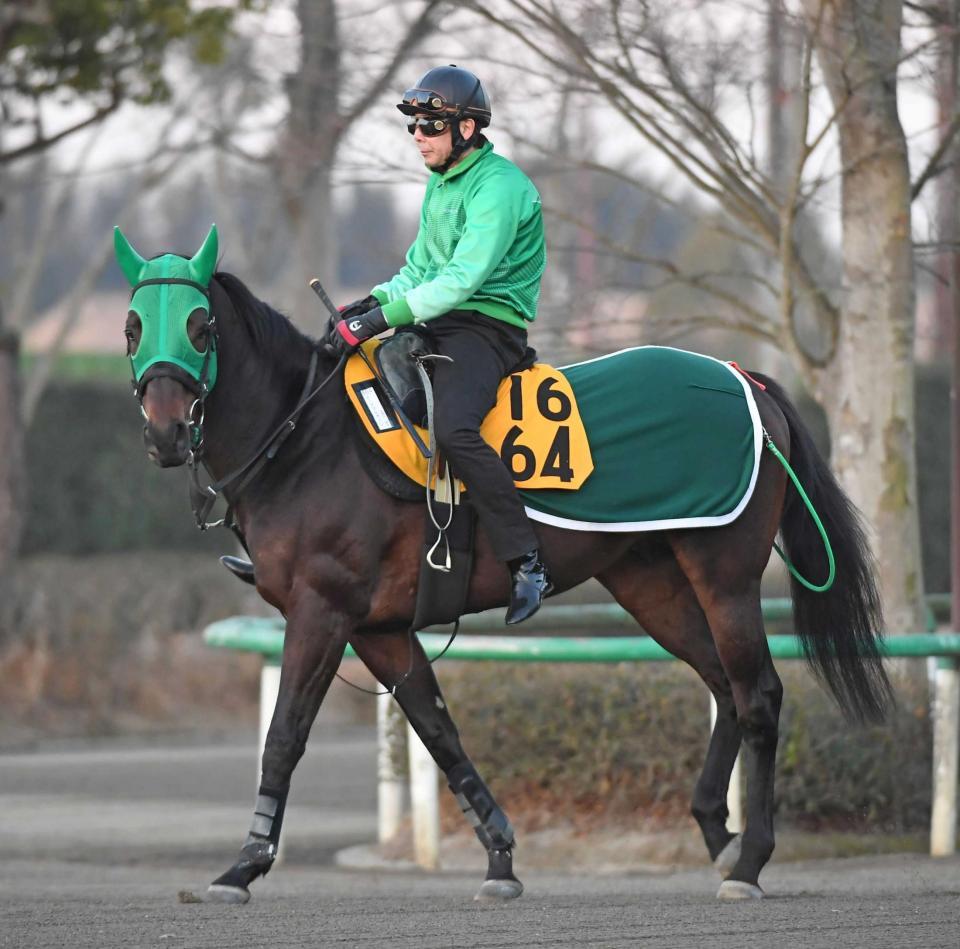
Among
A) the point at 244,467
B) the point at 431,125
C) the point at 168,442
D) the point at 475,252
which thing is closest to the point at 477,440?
the point at 475,252

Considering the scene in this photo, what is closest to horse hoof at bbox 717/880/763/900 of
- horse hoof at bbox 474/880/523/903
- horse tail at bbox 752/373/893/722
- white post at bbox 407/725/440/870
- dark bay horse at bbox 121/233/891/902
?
dark bay horse at bbox 121/233/891/902

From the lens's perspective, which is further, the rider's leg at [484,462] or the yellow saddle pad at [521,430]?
the yellow saddle pad at [521,430]

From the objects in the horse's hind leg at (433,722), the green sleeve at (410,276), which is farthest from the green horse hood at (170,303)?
the horse's hind leg at (433,722)

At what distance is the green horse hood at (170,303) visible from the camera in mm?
5461

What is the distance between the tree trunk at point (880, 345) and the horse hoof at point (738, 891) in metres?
2.88

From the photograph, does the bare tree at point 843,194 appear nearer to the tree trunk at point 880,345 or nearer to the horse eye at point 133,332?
the tree trunk at point 880,345

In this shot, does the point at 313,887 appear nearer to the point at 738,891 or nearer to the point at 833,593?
the point at 738,891

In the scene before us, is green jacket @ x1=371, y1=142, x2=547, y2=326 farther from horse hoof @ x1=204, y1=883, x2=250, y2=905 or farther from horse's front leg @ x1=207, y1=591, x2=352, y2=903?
horse hoof @ x1=204, y1=883, x2=250, y2=905

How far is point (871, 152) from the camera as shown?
328 inches

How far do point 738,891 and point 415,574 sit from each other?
147 centimetres

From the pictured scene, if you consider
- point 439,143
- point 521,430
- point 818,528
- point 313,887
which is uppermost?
point 439,143

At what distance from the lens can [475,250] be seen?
571cm

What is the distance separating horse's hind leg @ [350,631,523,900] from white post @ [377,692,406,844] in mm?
2048

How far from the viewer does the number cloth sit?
5777 mm
